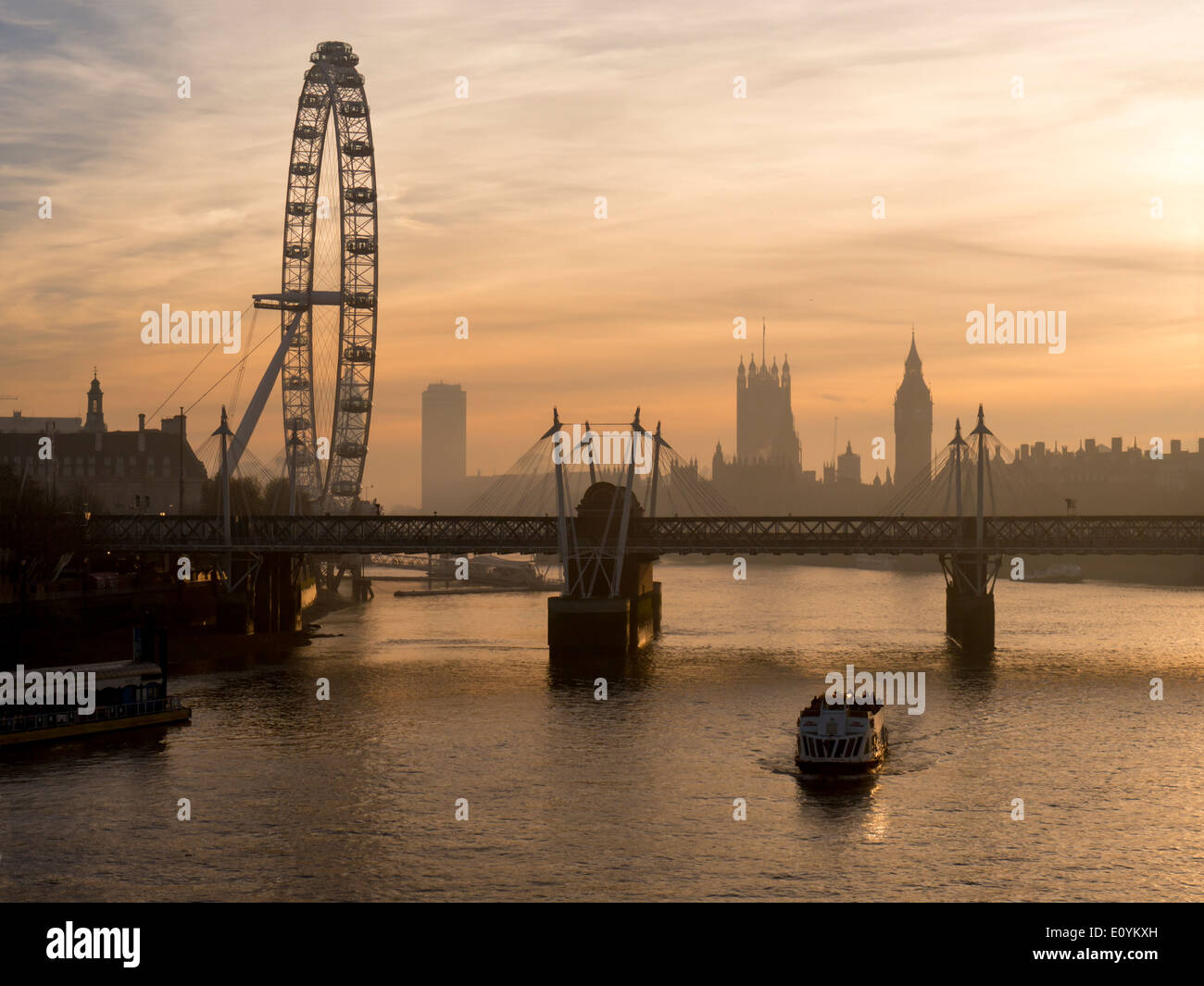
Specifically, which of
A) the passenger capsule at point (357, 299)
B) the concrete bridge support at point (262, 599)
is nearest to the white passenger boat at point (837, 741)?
the concrete bridge support at point (262, 599)

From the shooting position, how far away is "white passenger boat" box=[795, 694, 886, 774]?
46.1 m

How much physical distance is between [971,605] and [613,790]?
46459 mm

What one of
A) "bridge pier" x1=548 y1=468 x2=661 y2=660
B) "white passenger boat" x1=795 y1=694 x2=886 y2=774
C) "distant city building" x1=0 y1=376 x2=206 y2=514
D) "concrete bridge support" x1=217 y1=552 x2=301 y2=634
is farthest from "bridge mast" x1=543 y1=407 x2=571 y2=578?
"distant city building" x1=0 y1=376 x2=206 y2=514

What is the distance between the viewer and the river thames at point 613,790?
34250 mm

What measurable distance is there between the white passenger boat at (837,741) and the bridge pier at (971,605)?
117 feet

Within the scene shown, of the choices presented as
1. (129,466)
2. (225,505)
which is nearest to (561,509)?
(225,505)

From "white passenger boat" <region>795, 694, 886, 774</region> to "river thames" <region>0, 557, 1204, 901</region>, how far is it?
3.58ft

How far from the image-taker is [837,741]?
46688 mm

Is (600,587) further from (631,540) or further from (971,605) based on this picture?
(971,605)

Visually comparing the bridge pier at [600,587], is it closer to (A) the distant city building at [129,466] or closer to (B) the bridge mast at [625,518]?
(B) the bridge mast at [625,518]

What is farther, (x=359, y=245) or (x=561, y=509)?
(x=359, y=245)
